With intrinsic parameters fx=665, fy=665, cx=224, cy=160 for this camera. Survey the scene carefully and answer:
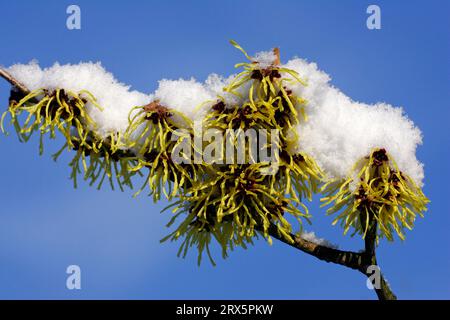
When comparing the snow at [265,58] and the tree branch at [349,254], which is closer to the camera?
the snow at [265,58]

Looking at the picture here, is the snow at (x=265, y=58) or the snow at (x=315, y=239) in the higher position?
the snow at (x=265, y=58)

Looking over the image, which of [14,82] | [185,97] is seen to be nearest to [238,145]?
[185,97]

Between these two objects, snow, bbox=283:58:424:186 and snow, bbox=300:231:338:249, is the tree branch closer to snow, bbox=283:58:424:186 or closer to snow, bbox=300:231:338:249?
snow, bbox=300:231:338:249

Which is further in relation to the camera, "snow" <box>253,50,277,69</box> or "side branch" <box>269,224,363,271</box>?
"side branch" <box>269,224,363,271</box>

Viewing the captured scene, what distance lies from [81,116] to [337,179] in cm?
140

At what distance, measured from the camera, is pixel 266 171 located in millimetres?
3412

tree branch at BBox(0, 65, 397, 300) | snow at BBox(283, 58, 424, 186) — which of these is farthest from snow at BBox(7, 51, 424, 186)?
tree branch at BBox(0, 65, 397, 300)

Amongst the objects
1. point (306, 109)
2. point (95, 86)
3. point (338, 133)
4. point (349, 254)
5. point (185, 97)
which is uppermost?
point (95, 86)

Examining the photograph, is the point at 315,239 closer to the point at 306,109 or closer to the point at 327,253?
the point at 327,253

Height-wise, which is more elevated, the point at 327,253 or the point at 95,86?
the point at 95,86

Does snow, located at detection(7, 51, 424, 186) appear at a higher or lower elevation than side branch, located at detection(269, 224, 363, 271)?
higher

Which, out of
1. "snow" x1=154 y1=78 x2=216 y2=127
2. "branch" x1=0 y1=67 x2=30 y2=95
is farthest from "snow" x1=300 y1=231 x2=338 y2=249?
A: "branch" x1=0 y1=67 x2=30 y2=95

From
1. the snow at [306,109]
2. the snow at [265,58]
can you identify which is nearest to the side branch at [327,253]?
the snow at [306,109]

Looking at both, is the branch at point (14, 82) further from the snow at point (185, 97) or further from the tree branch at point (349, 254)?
the tree branch at point (349, 254)
